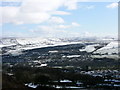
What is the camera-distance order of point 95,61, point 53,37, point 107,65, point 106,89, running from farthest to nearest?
point 53,37, point 95,61, point 107,65, point 106,89

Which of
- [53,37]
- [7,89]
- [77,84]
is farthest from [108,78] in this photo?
[53,37]

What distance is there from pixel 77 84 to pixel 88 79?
62.7 inches

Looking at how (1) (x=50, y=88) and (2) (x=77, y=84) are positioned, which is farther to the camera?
(2) (x=77, y=84)

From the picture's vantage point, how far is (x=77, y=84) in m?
14.8

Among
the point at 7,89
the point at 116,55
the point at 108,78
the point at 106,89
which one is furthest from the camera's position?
the point at 116,55

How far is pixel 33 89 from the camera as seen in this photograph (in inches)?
460

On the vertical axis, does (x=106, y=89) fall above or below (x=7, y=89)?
below

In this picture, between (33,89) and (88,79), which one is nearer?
(33,89)

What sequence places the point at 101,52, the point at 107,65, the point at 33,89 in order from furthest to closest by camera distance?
the point at 101,52 → the point at 107,65 → the point at 33,89

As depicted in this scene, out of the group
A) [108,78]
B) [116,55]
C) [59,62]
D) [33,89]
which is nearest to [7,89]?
[33,89]

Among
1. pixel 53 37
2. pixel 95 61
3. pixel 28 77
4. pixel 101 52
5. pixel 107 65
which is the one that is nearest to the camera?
pixel 28 77

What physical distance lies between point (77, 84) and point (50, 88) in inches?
116

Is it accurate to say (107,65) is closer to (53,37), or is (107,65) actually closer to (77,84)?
(77,84)

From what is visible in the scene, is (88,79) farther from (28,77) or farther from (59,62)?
(59,62)
